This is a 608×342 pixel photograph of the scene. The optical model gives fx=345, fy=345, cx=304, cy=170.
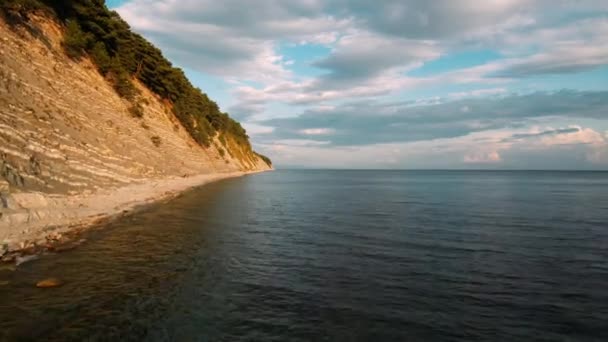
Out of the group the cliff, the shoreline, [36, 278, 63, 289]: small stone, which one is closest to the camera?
[36, 278, 63, 289]: small stone

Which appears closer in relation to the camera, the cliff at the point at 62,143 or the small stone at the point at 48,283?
the small stone at the point at 48,283

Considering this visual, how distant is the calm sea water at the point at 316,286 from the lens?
8.88 m

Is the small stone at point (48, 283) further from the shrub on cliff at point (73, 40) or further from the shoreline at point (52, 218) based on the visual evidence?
the shrub on cliff at point (73, 40)

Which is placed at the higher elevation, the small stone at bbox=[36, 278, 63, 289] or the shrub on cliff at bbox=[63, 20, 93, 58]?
the shrub on cliff at bbox=[63, 20, 93, 58]

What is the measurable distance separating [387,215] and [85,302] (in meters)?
22.6

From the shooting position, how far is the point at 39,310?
959 centimetres

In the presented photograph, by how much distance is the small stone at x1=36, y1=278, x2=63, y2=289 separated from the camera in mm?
11290

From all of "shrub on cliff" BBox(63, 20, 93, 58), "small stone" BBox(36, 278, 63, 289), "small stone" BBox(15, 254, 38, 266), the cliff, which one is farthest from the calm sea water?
"shrub on cliff" BBox(63, 20, 93, 58)

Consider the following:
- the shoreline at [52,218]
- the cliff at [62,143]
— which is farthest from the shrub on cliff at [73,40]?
the shoreline at [52,218]

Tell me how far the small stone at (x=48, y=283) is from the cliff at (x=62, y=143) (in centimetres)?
458

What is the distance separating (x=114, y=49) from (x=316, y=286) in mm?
56451

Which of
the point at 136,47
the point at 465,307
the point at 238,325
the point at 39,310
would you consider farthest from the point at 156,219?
the point at 136,47

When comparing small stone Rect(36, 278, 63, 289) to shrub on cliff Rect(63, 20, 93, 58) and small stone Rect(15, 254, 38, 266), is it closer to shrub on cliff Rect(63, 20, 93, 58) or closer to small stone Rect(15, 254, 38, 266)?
small stone Rect(15, 254, 38, 266)

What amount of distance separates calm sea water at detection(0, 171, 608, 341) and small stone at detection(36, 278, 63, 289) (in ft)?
0.76
